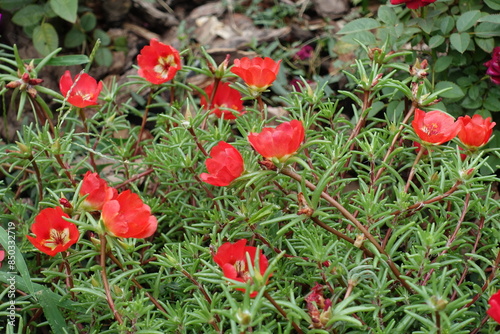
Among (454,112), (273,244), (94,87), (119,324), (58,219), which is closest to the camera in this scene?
(119,324)

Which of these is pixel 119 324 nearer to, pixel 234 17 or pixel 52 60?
pixel 52 60

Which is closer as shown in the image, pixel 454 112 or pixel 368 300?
pixel 368 300

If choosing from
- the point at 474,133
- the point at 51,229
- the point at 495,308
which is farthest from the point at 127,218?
the point at 474,133

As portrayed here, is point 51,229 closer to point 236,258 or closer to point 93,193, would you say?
point 93,193

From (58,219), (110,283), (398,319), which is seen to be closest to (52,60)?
(58,219)

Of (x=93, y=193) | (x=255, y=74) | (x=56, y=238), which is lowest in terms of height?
(x=56, y=238)

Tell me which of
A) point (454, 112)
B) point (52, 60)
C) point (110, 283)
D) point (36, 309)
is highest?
point (52, 60)

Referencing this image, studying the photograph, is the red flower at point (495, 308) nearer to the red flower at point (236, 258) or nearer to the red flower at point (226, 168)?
the red flower at point (236, 258)
